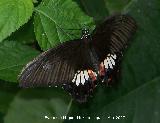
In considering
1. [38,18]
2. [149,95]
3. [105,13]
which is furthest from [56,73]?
[105,13]

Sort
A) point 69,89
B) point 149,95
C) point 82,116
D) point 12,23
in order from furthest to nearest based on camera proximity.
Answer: point 82,116 < point 149,95 < point 69,89 < point 12,23

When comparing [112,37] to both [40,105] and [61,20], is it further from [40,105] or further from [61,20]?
[40,105]

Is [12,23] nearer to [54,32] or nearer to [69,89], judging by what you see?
[54,32]

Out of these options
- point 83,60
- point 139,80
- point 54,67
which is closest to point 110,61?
point 83,60

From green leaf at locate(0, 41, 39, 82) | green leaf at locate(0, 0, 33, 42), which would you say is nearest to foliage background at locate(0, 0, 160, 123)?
green leaf at locate(0, 41, 39, 82)

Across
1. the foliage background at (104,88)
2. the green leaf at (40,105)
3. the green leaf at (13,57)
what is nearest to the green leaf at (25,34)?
the foliage background at (104,88)

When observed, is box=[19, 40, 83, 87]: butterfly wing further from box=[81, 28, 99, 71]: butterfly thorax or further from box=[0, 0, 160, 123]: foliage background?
box=[0, 0, 160, 123]: foliage background

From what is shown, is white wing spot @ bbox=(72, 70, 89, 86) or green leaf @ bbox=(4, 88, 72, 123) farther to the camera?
green leaf @ bbox=(4, 88, 72, 123)
